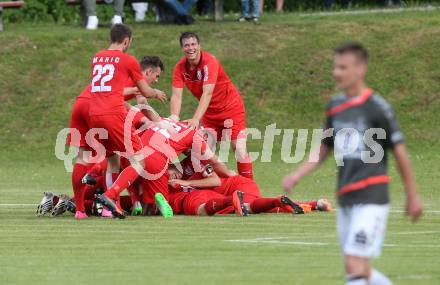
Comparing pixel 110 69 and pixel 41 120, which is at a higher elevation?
pixel 110 69

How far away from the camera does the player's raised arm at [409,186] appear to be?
8.96 metres

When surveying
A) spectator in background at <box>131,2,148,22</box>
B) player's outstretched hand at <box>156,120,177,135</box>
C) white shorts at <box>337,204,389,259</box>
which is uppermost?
spectator in background at <box>131,2,148,22</box>

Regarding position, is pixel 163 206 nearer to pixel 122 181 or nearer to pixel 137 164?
pixel 137 164

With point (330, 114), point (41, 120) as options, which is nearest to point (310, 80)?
point (41, 120)

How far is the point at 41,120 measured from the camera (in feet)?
105

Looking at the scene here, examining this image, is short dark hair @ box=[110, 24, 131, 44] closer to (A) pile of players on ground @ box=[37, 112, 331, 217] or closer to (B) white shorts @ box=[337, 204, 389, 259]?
(A) pile of players on ground @ box=[37, 112, 331, 217]

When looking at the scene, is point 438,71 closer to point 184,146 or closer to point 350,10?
point 350,10

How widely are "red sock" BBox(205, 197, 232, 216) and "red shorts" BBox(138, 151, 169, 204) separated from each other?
589 mm

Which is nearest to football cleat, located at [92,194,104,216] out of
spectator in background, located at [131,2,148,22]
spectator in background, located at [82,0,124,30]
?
spectator in background, located at [82,0,124,30]

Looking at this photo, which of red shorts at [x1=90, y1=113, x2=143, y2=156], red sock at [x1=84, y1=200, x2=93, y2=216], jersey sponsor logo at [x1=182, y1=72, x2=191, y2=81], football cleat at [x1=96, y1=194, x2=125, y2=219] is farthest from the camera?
jersey sponsor logo at [x1=182, y1=72, x2=191, y2=81]

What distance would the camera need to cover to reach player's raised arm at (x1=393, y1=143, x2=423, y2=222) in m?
8.96

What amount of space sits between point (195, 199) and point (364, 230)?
8.31 metres

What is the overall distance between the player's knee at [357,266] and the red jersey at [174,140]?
8.30 m

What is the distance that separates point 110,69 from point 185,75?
8.04 feet
